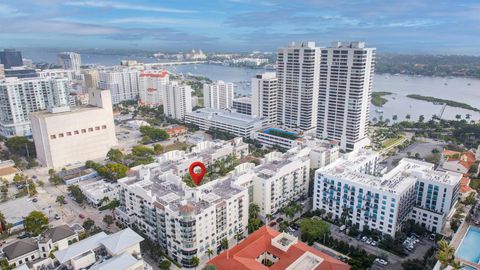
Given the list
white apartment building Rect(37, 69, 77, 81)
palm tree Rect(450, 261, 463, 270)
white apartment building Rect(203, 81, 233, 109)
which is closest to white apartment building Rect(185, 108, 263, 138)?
white apartment building Rect(203, 81, 233, 109)

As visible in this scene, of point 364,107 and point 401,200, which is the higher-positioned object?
point 364,107

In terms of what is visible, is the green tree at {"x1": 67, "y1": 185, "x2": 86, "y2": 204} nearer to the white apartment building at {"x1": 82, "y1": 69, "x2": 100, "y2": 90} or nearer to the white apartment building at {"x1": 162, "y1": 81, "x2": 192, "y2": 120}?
the white apartment building at {"x1": 162, "y1": 81, "x2": 192, "y2": 120}

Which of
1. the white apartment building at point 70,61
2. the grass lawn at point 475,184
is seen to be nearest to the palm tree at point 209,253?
the grass lawn at point 475,184

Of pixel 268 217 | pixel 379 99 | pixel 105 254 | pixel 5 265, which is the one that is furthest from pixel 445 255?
pixel 379 99

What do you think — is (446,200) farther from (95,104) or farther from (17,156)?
(17,156)

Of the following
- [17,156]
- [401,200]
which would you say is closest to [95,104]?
[17,156]

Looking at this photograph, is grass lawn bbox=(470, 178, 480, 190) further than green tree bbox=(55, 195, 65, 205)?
Yes

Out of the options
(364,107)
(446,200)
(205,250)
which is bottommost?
(205,250)
